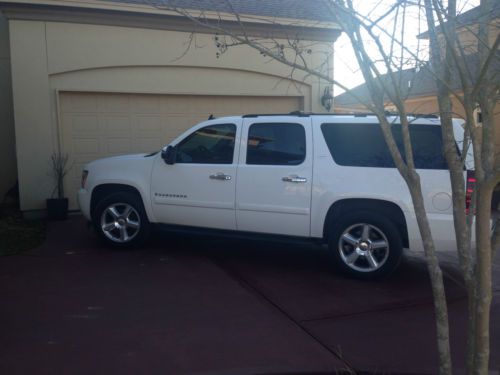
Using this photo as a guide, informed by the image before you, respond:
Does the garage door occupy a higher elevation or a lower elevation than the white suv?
higher

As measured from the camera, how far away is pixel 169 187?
24.8 ft

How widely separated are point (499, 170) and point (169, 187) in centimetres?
534

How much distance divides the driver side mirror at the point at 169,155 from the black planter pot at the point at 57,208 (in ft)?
11.9

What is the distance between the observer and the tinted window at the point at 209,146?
288 inches

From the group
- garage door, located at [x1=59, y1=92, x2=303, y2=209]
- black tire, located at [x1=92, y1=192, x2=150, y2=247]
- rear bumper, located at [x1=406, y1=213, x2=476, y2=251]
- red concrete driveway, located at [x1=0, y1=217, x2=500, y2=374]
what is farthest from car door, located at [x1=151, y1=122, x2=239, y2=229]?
garage door, located at [x1=59, y1=92, x2=303, y2=209]

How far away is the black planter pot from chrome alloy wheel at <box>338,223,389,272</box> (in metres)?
5.87

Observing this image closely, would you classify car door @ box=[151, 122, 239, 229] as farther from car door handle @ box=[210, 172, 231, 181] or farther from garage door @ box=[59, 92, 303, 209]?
garage door @ box=[59, 92, 303, 209]

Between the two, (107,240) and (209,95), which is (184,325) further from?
(209,95)

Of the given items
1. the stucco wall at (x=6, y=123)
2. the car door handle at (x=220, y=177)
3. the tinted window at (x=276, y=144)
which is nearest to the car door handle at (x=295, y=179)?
the tinted window at (x=276, y=144)

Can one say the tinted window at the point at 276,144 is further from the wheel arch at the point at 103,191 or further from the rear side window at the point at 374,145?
the wheel arch at the point at 103,191

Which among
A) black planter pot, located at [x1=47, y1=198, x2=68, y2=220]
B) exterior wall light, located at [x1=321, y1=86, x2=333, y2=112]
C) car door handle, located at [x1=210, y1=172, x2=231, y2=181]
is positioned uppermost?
exterior wall light, located at [x1=321, y1=86, x2=333, y2=112]

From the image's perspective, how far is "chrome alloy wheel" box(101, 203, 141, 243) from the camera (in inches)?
309

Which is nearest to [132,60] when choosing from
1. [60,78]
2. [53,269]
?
[60,78]

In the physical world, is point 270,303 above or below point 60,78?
below
